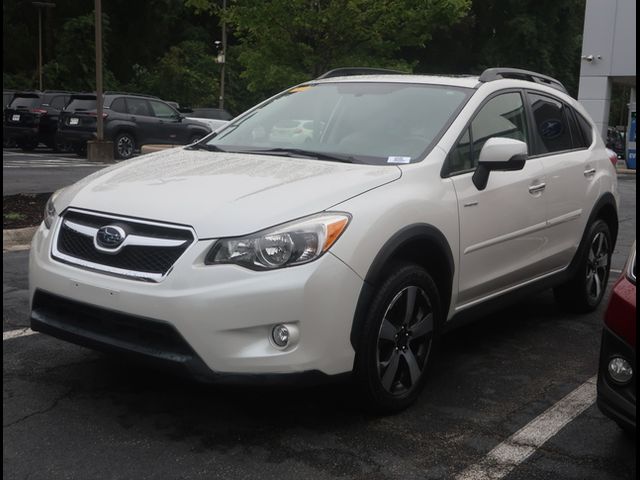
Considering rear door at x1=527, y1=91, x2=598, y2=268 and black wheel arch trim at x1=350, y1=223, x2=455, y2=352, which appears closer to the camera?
black wheel arch trim at x1=350, y1=223, x2=455, y2=352

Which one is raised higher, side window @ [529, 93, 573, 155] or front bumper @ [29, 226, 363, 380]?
side window @ [529, 93, 573, 155]

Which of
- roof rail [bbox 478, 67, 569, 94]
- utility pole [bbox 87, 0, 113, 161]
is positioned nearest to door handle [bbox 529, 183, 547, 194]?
roof rail [bbox 478, 67, 569, 94]

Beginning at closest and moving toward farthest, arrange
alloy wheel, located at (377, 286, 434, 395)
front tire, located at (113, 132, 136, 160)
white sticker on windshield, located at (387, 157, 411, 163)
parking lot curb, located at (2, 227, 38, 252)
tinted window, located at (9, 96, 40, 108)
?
1. alloy wheel, located at (377, 286, 434, 395)
2. white sticker on windshield, located at (387, 157, 411, 163)
3. parking lot curb, located at (2, 227, 38, 252)
4. front tire, located at (113, 132, 136, 160)
5. tinted window, located at (9, 96, 40, 108)

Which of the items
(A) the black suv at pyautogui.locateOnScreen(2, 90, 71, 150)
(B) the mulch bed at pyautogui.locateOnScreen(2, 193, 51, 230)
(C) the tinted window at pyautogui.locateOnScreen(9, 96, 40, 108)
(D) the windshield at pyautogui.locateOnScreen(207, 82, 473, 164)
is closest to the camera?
(D) the windshield at pyautogui.locateOnScreen(207, 82, 473, 164)

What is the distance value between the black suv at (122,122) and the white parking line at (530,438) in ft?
56.9

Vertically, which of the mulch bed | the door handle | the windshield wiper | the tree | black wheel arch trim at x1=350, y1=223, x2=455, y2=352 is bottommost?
the mulch bed

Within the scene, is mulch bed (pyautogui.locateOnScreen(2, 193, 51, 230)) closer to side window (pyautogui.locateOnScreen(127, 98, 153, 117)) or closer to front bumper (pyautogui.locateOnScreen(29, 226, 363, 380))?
front bumper (pyautogui.locateOnScreen(29, 226, 363, 380))

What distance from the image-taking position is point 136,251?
11.1 feet

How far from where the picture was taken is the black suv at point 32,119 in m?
21.5

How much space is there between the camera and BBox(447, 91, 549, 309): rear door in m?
4.25

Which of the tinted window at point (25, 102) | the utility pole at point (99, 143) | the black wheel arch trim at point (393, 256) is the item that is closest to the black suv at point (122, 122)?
the utility pole at point (99, 143)

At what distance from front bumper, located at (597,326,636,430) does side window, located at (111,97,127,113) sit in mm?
18556

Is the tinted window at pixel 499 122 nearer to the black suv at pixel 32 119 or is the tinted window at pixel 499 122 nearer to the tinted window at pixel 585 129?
the tinted window at pixel 585 129

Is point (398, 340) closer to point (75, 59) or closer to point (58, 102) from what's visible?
point (58, 102)
